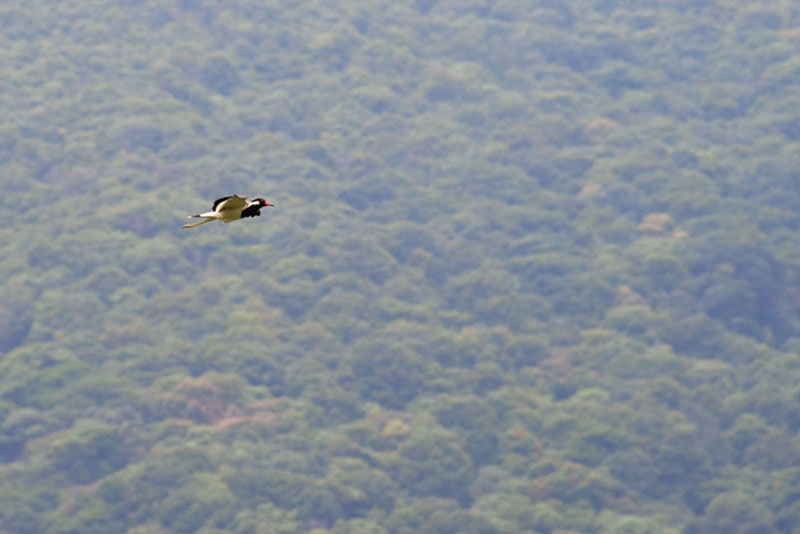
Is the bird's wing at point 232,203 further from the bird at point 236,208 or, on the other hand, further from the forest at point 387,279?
the forest at point 387,279

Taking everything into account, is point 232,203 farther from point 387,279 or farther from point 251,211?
point 387,279

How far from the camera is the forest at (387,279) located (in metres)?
116

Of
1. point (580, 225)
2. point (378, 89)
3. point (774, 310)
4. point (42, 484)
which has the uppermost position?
point (378, 89)

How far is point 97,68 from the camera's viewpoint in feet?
592

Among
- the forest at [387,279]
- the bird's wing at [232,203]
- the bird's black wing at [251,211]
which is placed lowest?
the bird's black wing at [251,211]

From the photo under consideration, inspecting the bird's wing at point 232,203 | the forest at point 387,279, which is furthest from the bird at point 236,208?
the forest at point 387,279

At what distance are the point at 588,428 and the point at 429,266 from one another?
36195 mm

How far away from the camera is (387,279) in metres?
154

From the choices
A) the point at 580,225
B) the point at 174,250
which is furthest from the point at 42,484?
the point at 580,225

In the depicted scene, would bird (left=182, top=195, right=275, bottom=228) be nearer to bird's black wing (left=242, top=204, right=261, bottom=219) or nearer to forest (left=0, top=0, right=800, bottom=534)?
bird's black wing (left=242, top=204, right=261, bottom=219)

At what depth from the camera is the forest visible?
116m

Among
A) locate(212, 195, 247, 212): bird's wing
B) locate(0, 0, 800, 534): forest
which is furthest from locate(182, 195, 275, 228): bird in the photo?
locate(0, 0, 800, 534): forest

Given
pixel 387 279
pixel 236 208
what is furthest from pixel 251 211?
pixel 387 279

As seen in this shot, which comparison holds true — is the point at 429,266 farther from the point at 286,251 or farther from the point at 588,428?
the point at 588,428
